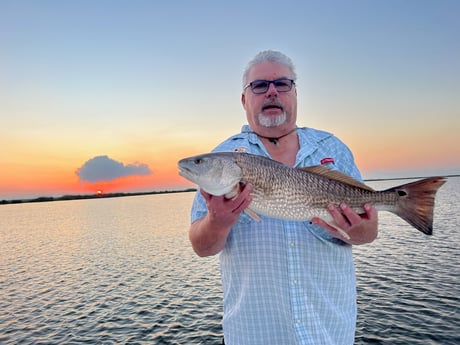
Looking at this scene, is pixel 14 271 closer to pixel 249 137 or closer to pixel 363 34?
pixel 249 137

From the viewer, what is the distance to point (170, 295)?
15.4m

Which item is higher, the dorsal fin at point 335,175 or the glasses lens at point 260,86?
the glasses lens at point 260,86

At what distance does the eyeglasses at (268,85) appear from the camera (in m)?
3.57

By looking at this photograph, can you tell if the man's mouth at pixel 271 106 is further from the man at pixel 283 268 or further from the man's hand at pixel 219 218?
the man's hand at pixel 219 218

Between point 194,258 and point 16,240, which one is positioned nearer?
point 194,258

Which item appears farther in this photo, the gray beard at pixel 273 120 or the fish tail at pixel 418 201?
the gray beard at pixel 273 120

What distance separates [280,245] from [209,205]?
0.72 m

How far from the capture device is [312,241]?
10.0 ft

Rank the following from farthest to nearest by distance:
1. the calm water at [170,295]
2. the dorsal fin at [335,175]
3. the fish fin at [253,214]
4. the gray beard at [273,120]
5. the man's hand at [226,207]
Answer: the calm water at [170,295], the gray beard at [273,120], the dorsal fin at [335,175], the fish fin at [253,214], the man's hand at [226,207]

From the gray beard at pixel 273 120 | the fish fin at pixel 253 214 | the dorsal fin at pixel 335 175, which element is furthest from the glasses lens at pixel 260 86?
the fish fin at pixel 253 214

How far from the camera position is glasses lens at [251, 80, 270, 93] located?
3.57 metres

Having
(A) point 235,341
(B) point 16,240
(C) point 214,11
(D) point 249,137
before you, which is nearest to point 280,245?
(A) point 235,341

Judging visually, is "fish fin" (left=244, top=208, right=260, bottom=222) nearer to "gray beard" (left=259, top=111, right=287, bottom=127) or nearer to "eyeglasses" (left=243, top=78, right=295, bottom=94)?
"gray beard" (left=259, top=111, right=287, bottom=127)

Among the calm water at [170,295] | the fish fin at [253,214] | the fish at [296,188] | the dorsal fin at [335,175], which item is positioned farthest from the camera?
the calm water at [170,295]
